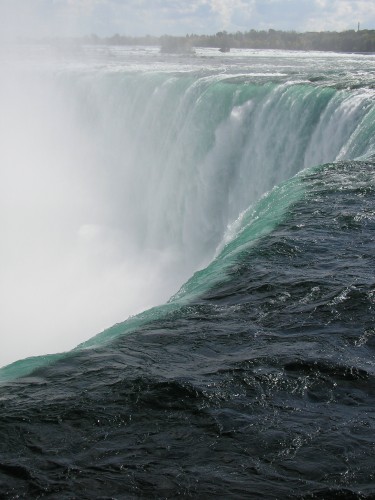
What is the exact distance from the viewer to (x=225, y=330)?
18.4 feet

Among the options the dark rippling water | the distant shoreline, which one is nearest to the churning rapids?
the dark rippling water

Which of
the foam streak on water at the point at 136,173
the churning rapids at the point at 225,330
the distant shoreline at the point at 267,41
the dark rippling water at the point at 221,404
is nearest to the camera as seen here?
the dark rippling water at the point at 221,404

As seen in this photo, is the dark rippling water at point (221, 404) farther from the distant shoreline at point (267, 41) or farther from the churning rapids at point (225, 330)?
the distant shoreline at point (267, 41)

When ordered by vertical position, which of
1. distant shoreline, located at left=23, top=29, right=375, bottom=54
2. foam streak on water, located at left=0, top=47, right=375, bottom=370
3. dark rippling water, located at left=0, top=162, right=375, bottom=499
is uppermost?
distant shoreline, located at left=23, top=29, right=375, bottom=54

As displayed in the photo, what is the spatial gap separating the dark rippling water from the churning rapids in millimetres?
13

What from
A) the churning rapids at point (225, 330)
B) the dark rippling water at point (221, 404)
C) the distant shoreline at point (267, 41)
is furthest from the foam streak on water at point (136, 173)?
the distant shoreline at point (267, 41)

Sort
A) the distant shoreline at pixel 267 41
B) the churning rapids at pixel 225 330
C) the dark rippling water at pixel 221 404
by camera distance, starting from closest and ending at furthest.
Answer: the dark rippling water at pixel 221 404 < the churning rapids at pixel 225 330 < the distant shoreline at pixel 267 41

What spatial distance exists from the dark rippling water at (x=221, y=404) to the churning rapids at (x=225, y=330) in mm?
13

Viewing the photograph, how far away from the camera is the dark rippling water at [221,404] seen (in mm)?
3830

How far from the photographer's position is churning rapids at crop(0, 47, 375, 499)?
3951mm

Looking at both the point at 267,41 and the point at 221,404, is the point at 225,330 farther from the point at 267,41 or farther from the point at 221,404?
the point at 267,41

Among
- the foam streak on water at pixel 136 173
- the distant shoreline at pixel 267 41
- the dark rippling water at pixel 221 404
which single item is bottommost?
the dark rippling water at pixel 221 404

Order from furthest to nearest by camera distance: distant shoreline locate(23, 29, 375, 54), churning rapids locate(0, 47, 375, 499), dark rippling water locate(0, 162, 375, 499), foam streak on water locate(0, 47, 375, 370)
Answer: distant shoreline locate(23, 29, 375, 54), foam streak on water locate(0, 47, 375, 370), churning rapids locate(0, 47, 375, 499), dark rippling water locate(0, 162, 375, 499)

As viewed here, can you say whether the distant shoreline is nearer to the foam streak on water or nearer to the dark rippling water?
the foam streak on water
